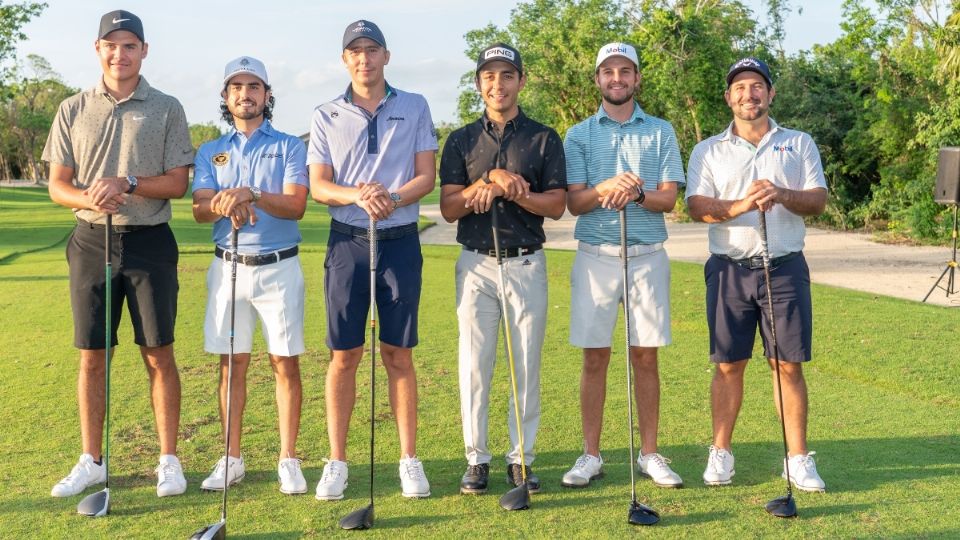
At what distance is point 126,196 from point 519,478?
2.27 meters

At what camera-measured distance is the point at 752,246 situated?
4633 millimetres

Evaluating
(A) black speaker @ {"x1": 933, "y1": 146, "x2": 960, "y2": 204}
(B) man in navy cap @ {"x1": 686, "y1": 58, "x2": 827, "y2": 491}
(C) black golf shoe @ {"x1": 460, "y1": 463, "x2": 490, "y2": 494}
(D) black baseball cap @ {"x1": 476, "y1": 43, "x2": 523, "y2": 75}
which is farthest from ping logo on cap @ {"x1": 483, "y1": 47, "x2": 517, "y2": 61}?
(A) black speaker @ {"x1": 933, "y1": 146, "x2": 960, "y2": 204}

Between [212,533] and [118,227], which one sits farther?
[118,227]

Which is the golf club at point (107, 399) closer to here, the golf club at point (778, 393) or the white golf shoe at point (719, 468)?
the white golf shoe at point (719, 468)

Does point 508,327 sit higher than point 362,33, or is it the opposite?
point 362,33

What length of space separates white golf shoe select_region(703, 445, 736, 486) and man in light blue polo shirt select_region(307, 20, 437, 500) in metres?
1.34

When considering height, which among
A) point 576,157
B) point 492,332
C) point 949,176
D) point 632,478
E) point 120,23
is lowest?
point 632,478

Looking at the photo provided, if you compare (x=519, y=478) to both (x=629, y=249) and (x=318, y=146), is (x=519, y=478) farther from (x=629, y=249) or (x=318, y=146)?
(x=318, y=146)

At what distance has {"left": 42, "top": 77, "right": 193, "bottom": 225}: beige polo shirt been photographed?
4.46 meters

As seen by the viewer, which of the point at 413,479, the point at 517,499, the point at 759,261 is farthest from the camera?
the point at 759,261

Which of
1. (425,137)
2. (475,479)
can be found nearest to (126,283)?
(425,137)

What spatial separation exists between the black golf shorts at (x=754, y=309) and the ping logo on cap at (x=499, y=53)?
1.46 meters

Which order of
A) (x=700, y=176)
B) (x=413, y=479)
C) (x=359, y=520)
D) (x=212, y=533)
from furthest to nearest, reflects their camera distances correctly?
(x=700, y=176) < (x=413, y=479) < (x=359, y=520) < (x=212, y=533)

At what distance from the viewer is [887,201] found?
2334 centimetres
